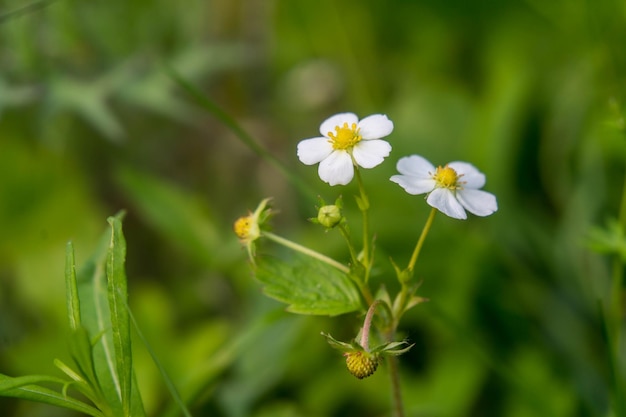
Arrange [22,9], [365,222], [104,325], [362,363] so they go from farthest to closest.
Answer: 1. [22,9]
2. [104,325]
3. [365,222]
4. [362,363]

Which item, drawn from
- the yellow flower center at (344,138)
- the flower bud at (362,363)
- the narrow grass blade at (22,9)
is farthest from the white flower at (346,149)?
the narrow grass blade at (22,9)

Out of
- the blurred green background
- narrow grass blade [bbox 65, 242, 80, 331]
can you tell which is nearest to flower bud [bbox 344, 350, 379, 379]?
narrow grass blade [bbox 65, 242, 80, 331]

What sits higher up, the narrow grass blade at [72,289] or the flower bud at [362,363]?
the narrow grass blade at [72,289]

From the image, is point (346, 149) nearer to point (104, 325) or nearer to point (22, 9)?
point (104, 325)

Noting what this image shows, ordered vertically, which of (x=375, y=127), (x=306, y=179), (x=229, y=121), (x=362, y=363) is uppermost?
(x=306, y=179)

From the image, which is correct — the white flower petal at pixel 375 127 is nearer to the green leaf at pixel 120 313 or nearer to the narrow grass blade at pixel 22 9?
the green leaf at pixel 120 313

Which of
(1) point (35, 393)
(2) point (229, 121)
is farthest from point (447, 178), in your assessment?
(1) point (35, 393)
